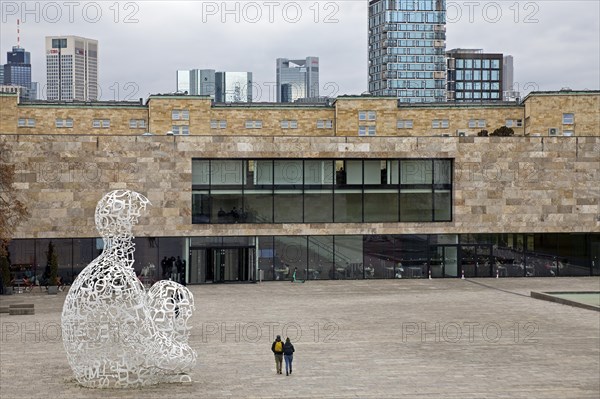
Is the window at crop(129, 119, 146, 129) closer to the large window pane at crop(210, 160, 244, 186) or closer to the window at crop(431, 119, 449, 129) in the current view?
the window at crop(431, 119, 449, 129)

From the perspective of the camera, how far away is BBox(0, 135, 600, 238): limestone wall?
4725cm

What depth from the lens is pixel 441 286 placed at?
47.6 metres

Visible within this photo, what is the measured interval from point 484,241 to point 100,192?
2256 cm

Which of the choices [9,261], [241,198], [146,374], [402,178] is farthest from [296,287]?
[146,374]

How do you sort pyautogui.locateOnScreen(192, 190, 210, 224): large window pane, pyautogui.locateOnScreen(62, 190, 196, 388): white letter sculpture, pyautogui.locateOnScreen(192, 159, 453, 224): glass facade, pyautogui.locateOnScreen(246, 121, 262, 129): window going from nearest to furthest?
pyautogui.locateOnScreen(62, 190, 196, 388): white letter sculpture → pyautogui.locateOnScreen(192, 190, 210, 224): large window pane → pyautogui.locateOnScreen(192, 159, 453, 224): glass facade → pyautogui.locateOnScreen(246, 121, 262, 129): window

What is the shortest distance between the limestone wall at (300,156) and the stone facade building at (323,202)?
0.06 meters

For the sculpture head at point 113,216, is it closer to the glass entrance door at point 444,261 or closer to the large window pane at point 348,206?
the large window pane at point 348,206

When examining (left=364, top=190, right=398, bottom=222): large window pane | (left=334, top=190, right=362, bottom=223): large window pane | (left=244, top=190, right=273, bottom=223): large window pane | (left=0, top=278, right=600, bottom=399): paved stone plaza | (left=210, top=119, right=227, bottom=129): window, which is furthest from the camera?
(left=210, top=119, right=227, bottom=129): window

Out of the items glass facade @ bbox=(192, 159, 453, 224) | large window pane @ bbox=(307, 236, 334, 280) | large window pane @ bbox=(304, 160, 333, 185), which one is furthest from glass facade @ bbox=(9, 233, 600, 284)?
large window pane @ bbox=(304, 160, 333, 185)

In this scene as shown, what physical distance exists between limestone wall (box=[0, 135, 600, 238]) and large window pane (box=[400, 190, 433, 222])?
1.69ft

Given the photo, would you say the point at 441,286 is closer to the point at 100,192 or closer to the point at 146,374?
the point at 100,192

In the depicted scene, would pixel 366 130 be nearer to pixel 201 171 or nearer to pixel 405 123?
pixel 405 123

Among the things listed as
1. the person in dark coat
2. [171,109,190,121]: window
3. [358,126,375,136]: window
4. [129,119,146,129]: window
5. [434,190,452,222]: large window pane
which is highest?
[171,109,190,121]: window

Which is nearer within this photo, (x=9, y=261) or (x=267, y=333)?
(x=267, y=333)
